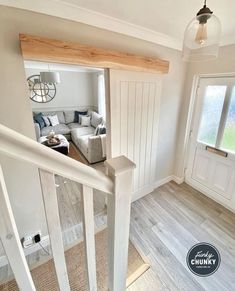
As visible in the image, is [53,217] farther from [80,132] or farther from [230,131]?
[80,132]

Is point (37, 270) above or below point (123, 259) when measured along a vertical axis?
below

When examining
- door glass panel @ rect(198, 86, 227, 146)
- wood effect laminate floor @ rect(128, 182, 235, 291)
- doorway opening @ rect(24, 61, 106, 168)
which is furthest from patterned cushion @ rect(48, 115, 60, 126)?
door glass panel @ rect(198, 86, 227, 146)

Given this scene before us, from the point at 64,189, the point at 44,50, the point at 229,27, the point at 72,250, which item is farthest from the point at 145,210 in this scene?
the point at 229,27

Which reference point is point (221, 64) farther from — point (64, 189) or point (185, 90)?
point (64, 189)

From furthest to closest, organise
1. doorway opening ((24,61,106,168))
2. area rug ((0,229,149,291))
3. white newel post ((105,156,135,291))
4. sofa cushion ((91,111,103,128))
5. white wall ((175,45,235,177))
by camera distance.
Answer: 1. sofa cushion ((91,111,103,128))
2. doorway opening ((24,61,106,168))
3. white wall ((175,45,235,177))
4. area rug ((0,229,149,291))
5. white newel post ((105,156,135,291))

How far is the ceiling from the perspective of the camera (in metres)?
1.26

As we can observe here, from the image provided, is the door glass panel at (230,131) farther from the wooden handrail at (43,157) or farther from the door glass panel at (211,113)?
the wooden handrail at (43,157)

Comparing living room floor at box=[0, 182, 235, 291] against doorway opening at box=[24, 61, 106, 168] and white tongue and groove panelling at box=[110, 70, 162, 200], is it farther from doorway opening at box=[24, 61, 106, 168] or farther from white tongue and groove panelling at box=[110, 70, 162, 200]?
doorway opening at box=[24, 61, 106, 168]

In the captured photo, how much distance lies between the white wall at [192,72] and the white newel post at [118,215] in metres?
2.21

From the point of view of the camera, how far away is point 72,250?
5.58 feet

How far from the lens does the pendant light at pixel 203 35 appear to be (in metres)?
0.97

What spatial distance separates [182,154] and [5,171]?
103 inches

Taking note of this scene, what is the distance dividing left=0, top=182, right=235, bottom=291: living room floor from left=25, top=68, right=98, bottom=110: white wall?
3.90 metres

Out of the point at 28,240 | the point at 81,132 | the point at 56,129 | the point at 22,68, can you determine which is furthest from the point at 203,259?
the point at 56,129
